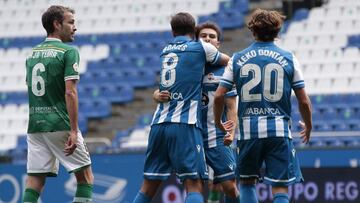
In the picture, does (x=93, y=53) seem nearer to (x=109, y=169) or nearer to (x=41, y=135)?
(x=109, y=169)

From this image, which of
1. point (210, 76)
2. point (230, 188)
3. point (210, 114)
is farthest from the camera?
point (210, 114)

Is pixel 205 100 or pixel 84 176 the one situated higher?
pixel 205 100

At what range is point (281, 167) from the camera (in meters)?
8.05

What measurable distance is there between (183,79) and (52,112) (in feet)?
3.92

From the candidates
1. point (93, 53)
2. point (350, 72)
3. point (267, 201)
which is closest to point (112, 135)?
point (93, 53)

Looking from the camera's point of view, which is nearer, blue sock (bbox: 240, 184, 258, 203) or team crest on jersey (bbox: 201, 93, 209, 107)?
blue sock (bbox: 240, 184, 258, 203)

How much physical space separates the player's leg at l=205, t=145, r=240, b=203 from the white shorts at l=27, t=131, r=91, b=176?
4.05ft

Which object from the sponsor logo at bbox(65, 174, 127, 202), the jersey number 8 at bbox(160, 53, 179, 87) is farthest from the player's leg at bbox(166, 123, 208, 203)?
the sponsor logo at bbox(65, 174, 127, 202)

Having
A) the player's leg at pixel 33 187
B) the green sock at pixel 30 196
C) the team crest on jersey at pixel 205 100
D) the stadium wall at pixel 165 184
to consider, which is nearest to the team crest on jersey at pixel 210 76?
the team crest on jersey at pixel 205 100

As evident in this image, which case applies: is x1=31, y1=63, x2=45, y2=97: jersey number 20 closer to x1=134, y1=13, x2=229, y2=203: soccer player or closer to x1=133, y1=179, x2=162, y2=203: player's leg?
x1=134, y1=13, x2=229, y2=203: soccer player

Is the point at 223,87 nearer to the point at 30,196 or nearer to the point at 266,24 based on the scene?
the point at 266,24

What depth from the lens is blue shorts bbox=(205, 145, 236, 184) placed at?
9102mm

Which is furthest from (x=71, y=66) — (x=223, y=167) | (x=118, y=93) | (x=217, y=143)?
(x=118, y=93)

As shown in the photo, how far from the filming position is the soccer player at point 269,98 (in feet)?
26.2
